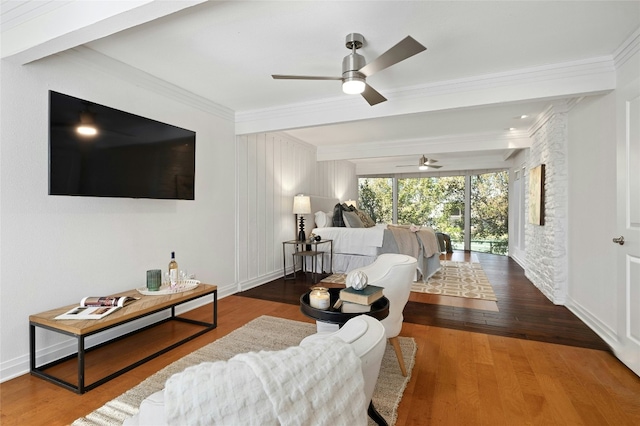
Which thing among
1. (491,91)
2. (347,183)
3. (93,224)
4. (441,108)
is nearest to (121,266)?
(93,224)

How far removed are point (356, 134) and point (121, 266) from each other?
415 centimetres

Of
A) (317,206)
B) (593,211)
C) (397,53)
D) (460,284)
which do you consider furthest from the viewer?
(317,206)

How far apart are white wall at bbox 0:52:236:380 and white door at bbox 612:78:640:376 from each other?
3.95 meters

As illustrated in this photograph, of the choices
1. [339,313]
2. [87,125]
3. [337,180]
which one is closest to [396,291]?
[339,313]

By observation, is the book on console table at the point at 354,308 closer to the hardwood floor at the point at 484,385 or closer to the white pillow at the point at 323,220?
the hardwood floor at the point at 484,385

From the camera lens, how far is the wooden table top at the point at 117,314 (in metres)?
2.04

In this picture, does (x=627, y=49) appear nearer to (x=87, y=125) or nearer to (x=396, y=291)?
(x=396, y=291)

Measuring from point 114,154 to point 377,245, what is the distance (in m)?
3.86

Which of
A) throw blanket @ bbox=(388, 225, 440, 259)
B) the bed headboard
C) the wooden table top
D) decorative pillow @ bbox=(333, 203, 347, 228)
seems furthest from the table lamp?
the wooden table top

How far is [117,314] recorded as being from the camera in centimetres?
225

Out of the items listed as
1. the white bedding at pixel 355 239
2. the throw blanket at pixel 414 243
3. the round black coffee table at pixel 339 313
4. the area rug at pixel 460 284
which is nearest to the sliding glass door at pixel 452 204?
the area rug at pixel 460 284

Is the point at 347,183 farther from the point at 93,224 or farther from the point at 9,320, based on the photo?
the point at 9,320

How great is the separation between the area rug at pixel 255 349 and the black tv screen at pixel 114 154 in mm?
1484

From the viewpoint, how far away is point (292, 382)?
0.75 metres
